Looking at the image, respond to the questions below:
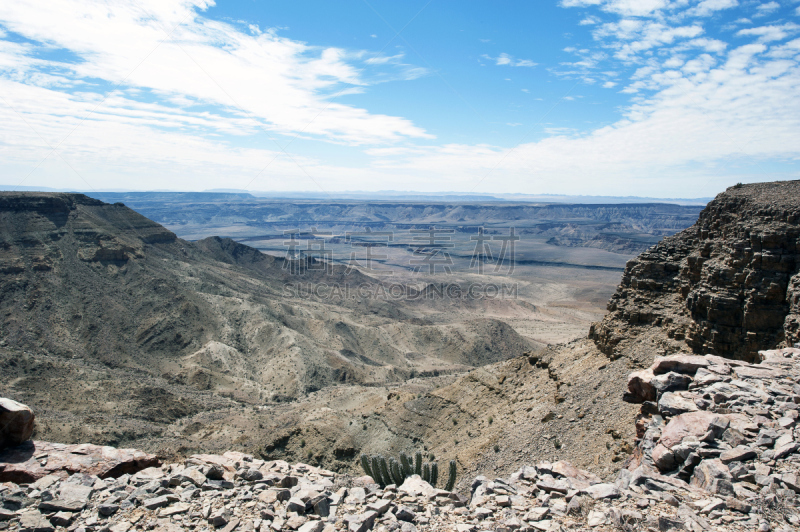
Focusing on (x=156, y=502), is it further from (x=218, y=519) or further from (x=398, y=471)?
(x=398, y=471)

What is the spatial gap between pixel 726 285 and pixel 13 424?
74.1 ft

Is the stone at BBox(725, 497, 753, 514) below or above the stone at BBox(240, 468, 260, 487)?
above

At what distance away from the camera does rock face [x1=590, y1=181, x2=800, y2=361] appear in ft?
50.4

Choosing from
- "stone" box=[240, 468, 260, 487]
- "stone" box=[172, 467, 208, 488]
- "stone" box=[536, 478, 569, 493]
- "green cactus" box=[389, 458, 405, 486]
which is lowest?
"green cactus" box=[389, 458, 405, 486]

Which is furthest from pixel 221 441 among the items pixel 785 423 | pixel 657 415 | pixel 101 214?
pixel 101 214

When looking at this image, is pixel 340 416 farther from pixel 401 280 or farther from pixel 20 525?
pixel 401 280

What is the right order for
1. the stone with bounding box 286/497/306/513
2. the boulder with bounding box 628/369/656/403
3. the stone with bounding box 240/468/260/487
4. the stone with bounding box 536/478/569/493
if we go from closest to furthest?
the stone with bounding box 286/497/306/513 < the stone with bounding box 536/478/569/493 < the stone with bounding box 240/468/260/487 < the boulder with bounding box 628/369/656/403

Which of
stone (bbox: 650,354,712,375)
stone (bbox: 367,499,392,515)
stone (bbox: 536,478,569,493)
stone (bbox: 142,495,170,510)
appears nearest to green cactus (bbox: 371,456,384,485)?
stone (bbox: 367,499,392,515)

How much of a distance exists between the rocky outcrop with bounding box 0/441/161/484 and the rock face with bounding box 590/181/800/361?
18641 millimetres

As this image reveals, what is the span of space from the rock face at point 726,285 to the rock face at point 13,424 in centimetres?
2073

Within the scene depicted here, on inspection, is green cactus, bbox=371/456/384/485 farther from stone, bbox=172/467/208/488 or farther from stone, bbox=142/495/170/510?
stone, bbox=142/495/170/510

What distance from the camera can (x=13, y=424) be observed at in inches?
402

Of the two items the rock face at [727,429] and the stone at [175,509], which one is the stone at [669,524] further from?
the stone at [175,509]

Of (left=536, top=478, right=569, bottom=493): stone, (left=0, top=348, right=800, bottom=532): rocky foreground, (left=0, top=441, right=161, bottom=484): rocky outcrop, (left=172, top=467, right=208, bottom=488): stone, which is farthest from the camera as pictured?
(left=172, top=467, right=208, bottom=488): stone
